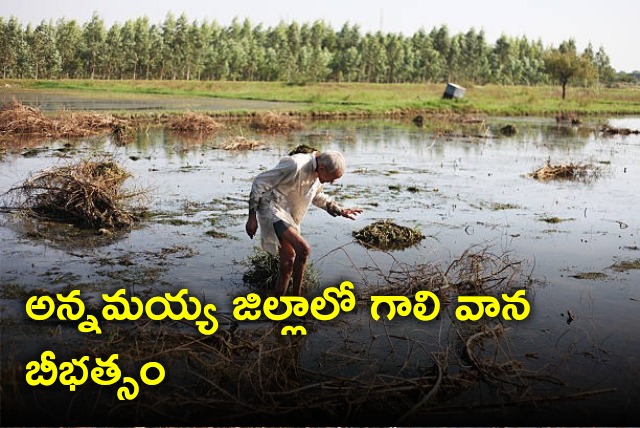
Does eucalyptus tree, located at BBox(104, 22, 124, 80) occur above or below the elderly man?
above

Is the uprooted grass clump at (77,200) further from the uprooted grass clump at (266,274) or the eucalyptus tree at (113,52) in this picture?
the eucalyptus tree at (113,52)

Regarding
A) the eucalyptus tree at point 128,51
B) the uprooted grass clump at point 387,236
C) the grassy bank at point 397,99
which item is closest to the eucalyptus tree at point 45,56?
the eucalyptus tree at point 128,51

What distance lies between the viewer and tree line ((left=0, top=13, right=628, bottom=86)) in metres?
71.6

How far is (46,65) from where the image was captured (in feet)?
241

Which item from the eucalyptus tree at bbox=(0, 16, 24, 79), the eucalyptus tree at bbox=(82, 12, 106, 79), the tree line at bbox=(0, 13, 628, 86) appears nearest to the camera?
the eucalyptus tree at bbox=(0, 16, 24, 79)

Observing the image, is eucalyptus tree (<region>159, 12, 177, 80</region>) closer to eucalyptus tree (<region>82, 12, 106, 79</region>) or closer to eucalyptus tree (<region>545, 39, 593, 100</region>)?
eucalyptus tree (<region>82, 12, 106, 79</region>)

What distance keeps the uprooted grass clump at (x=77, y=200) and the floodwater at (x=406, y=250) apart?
37 cm

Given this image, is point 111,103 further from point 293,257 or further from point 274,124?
point 293,257

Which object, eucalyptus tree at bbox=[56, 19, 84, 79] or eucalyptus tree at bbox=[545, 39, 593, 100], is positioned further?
eucalyptus tree at bbox=[56, 19, 84, 79]

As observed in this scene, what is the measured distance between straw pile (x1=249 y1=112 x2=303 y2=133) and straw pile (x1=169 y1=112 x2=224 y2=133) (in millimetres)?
2336

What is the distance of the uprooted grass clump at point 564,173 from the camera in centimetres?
1653

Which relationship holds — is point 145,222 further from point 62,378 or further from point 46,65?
point 46,65

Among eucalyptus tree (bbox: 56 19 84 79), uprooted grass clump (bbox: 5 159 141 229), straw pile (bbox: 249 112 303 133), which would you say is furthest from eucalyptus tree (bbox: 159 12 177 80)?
uprooted grass clump (bbox: 5 159 141 229)

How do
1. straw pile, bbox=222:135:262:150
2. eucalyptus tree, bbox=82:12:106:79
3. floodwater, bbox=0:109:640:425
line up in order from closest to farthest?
floodwater, bbox=0:109:640:425
straw pile, bbox=222:135:262:150
eucalyptus tree, bbox=82:12:106:79
